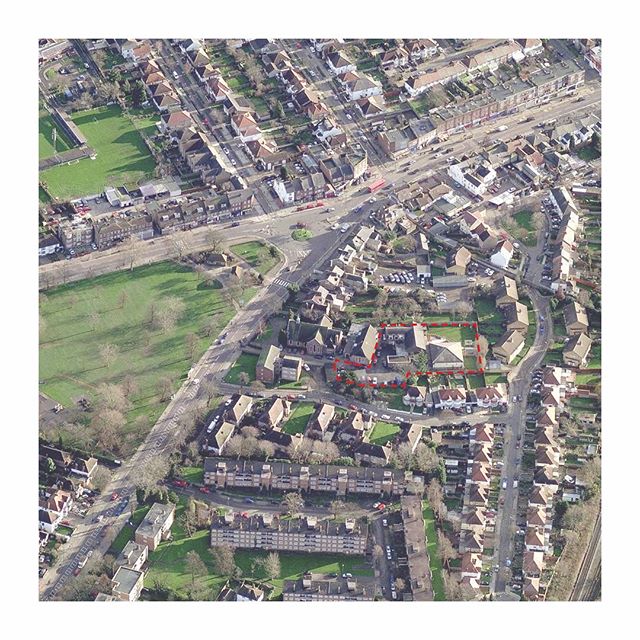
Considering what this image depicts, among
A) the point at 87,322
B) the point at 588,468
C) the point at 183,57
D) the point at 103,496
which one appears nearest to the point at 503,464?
the point at 588,468

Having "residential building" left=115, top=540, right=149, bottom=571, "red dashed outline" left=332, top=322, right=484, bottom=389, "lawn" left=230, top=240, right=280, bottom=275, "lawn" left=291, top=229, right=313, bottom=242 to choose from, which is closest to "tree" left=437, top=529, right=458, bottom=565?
"red dashed outline" left=332, top=322, right=484, bottom=389

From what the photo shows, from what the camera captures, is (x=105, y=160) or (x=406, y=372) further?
(x=105, y=160)

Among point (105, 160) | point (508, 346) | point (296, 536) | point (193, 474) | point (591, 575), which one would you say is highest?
point (105, 160)

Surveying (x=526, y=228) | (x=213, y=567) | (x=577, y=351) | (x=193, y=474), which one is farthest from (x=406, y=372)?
(x=213, y=567)

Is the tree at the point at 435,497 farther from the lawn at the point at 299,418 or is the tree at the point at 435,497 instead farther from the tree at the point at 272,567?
the tree at the point at 272,567

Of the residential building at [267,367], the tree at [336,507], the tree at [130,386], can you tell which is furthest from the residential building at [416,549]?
the tree at [130,386]

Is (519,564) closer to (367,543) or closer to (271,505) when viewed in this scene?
(367,543)

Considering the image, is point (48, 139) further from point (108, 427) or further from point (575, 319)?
point (575, 319)
